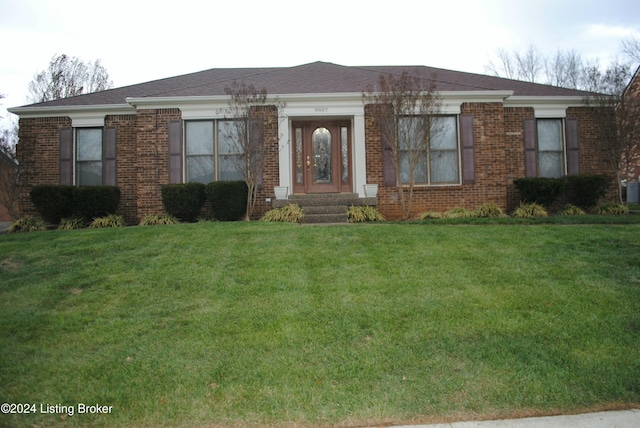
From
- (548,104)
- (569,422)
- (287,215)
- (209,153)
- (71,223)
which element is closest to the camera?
(569,422)

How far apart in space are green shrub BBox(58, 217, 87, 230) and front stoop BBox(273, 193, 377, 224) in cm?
491

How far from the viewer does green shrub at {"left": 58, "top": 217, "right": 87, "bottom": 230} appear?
35.2 ft

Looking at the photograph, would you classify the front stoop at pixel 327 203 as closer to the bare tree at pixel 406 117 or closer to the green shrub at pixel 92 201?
the bare tree at pixel 406 117

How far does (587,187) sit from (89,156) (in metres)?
13.6

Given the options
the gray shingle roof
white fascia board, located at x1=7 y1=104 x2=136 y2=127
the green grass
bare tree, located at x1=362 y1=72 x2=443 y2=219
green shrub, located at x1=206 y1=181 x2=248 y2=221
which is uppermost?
the gray shingle roof

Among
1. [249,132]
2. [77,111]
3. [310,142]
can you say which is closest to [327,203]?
[310,142]

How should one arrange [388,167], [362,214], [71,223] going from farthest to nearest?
1. [388,167]
2. [71,223]
3. [362,214]

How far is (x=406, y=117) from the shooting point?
1067 centimetres

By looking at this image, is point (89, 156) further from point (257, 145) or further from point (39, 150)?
point (257, 145)

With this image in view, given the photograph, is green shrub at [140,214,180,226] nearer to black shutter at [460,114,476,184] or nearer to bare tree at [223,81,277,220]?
bare tree at [223,81,277,220]

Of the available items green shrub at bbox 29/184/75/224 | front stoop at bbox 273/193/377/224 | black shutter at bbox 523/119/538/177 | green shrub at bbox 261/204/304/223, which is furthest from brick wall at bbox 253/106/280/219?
black shutter at bbox 523/119/538/177

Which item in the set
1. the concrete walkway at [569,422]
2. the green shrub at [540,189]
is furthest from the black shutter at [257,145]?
the concrete walkway at [569,422]

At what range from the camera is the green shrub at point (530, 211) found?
1083 centimetres

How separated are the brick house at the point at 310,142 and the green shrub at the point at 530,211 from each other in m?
0.67
